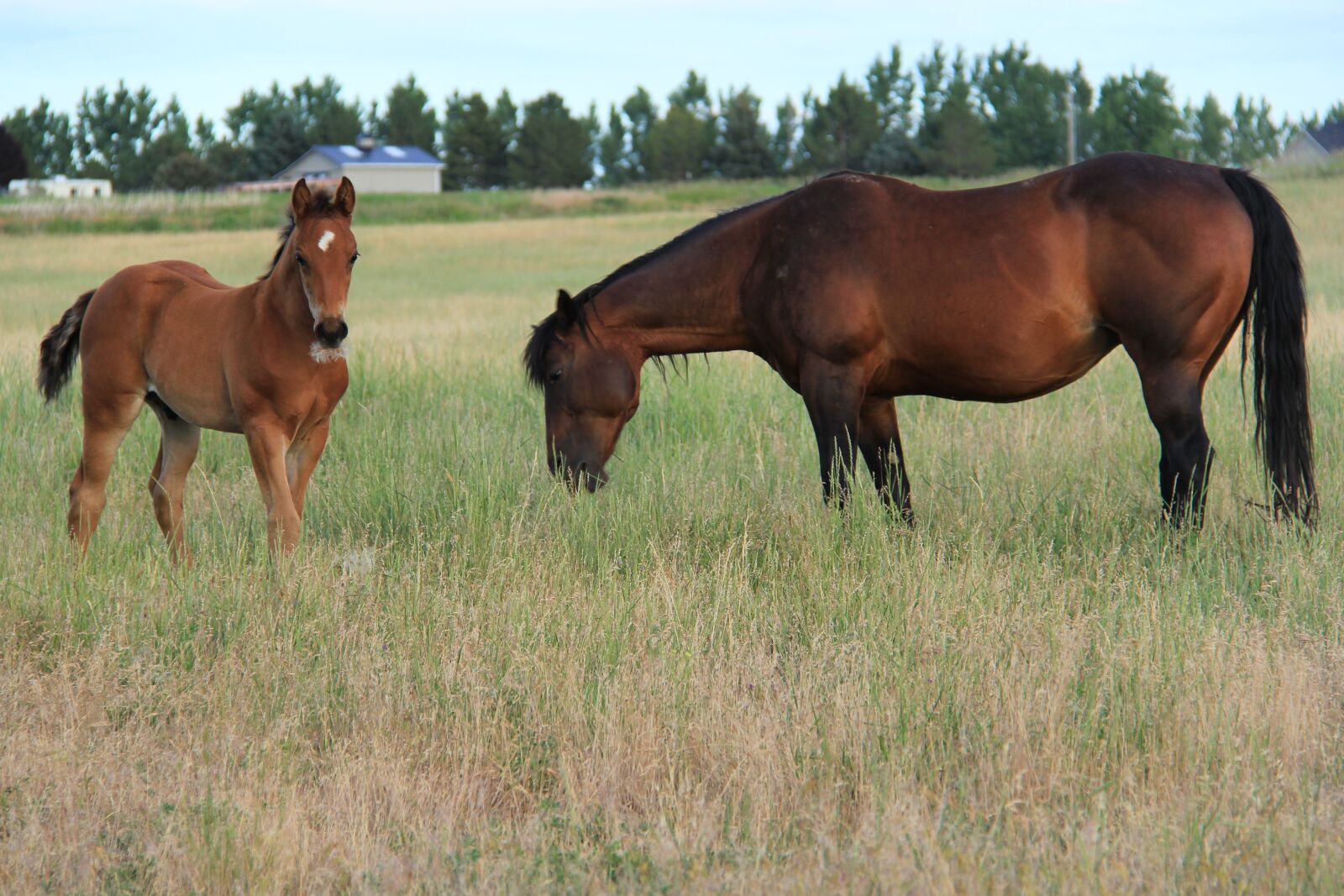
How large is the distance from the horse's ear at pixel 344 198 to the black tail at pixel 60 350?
1.92 metres

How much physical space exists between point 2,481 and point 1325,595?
21.6 ft

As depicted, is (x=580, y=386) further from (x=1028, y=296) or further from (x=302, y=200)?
(x=1028, y=296)

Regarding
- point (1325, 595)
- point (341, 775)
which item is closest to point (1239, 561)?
point (1325, 595)

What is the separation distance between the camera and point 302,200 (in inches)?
181

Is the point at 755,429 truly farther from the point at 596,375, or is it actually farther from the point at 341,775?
the point at 341,775

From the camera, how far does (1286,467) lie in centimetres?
512

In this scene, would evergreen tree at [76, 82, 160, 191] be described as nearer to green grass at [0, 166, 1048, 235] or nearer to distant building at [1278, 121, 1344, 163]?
green grass at [0, 166, 1048, 235]

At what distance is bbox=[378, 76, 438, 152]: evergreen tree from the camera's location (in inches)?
3179

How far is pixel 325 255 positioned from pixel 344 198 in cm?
28

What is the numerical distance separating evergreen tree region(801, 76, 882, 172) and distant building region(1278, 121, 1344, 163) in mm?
26094

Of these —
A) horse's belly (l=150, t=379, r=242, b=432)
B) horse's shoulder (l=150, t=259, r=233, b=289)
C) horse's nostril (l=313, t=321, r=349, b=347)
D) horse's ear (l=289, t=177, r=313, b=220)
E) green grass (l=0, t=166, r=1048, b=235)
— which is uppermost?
green grass (l=0, t=166, r=1048, b=235)

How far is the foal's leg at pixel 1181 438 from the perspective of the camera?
4934mm

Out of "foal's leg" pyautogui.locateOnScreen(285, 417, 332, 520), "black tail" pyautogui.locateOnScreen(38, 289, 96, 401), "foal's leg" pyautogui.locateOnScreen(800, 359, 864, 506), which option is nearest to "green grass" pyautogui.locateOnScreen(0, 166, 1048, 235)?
"black tail" pyautogui.locateOnScreen(38, 289, 96, 401)

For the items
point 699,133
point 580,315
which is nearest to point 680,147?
point 699,133
